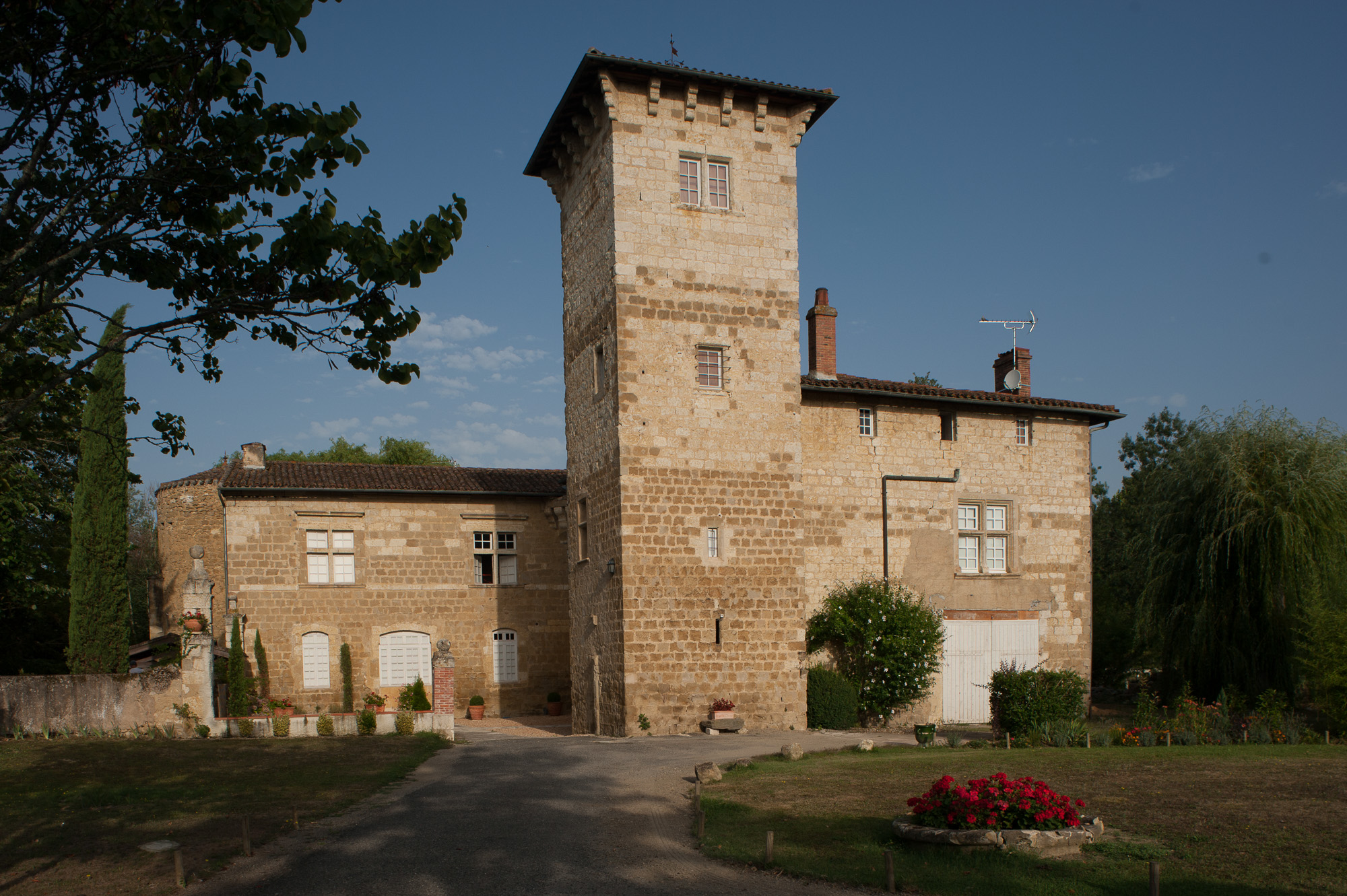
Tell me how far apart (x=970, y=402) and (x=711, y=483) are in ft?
22.8

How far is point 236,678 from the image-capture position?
20031 millimetres

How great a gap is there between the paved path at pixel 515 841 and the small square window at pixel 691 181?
34.5 feet

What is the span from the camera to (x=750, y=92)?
18594 millimetres

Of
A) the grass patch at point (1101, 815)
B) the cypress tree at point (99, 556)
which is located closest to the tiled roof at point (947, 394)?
the grass patch at point (1101, 815)

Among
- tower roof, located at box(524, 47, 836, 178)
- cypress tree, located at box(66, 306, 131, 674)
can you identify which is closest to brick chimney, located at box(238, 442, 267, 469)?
cypress tree, located at box(66, 306, 131, 674)

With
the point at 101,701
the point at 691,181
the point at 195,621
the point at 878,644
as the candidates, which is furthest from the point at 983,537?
the point at 101,701

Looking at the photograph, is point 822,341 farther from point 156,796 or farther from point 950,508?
point 156,796

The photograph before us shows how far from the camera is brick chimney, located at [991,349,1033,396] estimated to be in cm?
2341

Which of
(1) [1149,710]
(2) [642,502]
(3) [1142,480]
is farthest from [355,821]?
(3) [1142,480]

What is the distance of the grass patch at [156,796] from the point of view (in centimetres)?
833

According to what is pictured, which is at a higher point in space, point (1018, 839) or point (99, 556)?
point (99, 556)

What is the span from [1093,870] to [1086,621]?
52.3ft

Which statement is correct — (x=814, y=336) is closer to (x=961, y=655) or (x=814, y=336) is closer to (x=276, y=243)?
(x=961, y=655)

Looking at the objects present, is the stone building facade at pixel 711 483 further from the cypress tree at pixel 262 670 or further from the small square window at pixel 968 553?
the cypress tree at pixel 262 670
